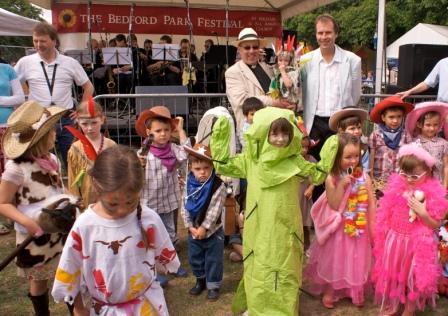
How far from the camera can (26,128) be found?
261 centimetres

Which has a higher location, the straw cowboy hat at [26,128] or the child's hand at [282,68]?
the child's hand at [282,68]

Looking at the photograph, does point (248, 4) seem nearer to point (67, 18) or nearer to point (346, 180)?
point (67, 18)

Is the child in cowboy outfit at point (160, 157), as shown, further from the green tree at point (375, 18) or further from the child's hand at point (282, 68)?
the green tree at point (375, 18)

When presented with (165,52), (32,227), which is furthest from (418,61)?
(32,227)

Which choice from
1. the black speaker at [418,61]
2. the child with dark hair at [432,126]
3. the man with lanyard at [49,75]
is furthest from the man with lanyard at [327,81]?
the black speaker at [418,61]

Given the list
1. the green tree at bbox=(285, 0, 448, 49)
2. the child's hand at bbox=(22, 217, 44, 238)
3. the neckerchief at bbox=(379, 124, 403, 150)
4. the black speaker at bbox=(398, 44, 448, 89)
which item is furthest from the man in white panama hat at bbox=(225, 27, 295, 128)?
the green tree at bbox=(285, 0, 448, 49)

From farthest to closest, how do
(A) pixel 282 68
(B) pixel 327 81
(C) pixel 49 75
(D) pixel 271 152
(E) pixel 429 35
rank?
(E) pixel 429 35 < (C) pixel 49 75 < (B) pixel 327 81 < (A) pixel 282 68 < (D) pixel 271 152

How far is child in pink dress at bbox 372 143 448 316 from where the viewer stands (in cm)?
302

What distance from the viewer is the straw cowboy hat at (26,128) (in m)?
2.58

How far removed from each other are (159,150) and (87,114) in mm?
691

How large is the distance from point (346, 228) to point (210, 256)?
1.05 meters

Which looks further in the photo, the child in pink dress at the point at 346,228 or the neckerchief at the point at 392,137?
the neckerchief at the point at 392,137

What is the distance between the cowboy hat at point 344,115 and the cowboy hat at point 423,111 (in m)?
0.42

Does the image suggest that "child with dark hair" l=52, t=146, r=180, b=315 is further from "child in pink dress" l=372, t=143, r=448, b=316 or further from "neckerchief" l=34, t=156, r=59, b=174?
"child in pink dress" l=372, t=143, r=448, b=316
